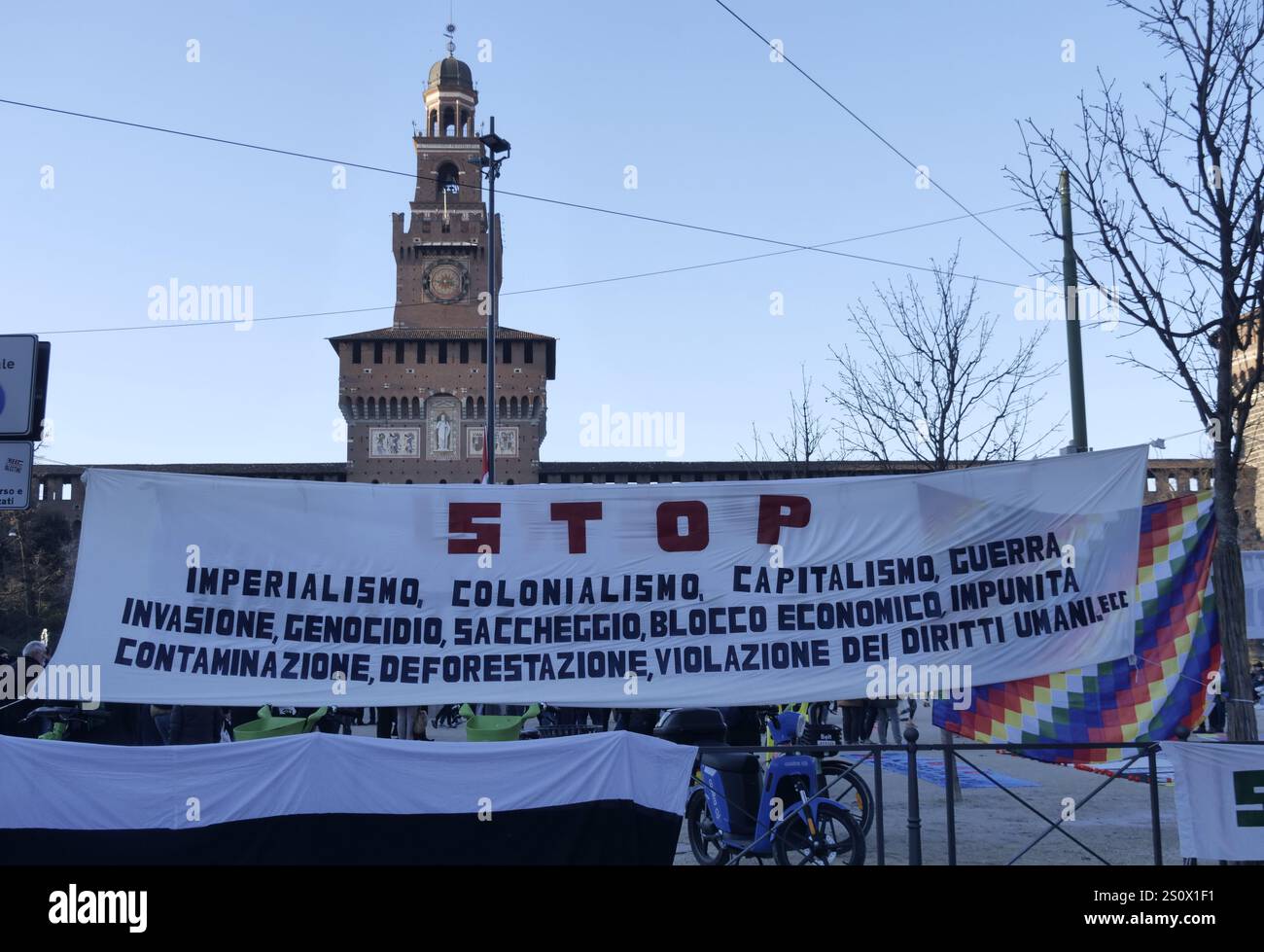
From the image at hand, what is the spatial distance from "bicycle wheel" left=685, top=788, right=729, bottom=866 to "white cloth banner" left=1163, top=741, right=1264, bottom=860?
334 centimetres

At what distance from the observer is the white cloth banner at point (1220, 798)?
6.28 metres

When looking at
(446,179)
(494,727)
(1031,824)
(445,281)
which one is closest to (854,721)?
(1031,824)

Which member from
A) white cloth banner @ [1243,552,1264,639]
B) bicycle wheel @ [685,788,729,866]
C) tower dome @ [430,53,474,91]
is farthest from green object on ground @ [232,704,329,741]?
tower dome @ [430,53,474,91]

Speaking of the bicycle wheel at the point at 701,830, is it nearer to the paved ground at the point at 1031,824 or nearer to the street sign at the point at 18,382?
the paved ground at the point at 1031,824

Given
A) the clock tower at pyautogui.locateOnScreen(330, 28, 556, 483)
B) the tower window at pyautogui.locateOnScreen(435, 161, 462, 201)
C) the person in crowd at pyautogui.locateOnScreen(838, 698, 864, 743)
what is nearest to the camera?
the person in crowd at pyautogui.locateOnScreen(838, 698, 864, 743)

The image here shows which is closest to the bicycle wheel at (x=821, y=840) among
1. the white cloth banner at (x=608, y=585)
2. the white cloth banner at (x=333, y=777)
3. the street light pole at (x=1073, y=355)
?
the white cloth banner at (x=333, y=777)

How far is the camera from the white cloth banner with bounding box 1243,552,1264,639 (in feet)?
31.2

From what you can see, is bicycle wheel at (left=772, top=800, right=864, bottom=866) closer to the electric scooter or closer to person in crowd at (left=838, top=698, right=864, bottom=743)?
the electric scooter

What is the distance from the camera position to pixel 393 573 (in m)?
6.17

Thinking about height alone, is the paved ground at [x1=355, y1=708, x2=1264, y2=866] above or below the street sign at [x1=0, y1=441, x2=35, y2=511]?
below

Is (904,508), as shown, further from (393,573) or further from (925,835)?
(925,835)

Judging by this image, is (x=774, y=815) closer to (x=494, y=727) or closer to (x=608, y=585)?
(x=608, y=585)

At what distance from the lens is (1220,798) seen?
249 inches
